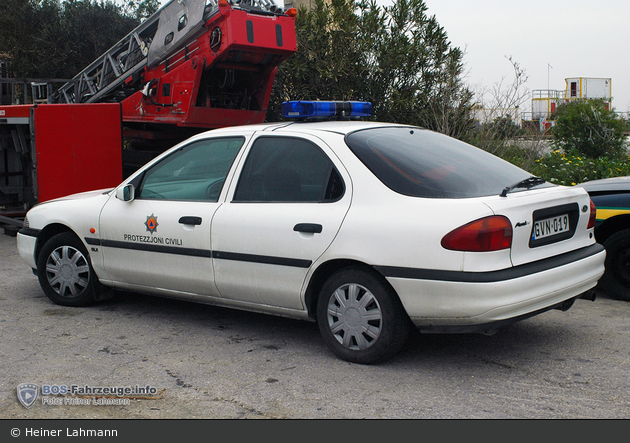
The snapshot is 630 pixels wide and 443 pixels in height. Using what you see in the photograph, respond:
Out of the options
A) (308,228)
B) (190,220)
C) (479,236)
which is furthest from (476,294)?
(190,220)

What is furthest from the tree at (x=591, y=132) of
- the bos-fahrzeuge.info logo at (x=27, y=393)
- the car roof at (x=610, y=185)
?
the bos-fahrzeuge.info logo at (x=27, y=393)

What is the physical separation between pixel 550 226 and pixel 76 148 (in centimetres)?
679

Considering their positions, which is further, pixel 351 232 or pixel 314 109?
pixel 314 109

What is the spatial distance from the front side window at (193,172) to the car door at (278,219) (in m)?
0.20

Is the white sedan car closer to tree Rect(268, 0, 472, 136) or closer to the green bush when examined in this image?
the green bush

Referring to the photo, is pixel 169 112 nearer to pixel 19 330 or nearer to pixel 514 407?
pixel 19 330

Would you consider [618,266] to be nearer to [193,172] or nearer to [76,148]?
[193,172]

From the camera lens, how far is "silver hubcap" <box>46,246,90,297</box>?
5500 mm

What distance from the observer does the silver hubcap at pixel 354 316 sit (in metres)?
3.97

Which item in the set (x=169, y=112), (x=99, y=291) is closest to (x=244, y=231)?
(x=99, y=291)

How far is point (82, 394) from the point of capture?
3703mm

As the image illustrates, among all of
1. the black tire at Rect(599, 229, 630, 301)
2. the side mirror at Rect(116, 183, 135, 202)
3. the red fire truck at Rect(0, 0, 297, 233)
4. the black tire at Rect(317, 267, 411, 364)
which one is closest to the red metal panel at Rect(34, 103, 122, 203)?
the red fire truck at Rect(0, 0, 297, 233)

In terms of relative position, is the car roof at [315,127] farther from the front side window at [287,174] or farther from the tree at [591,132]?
the tree at [591,132]
